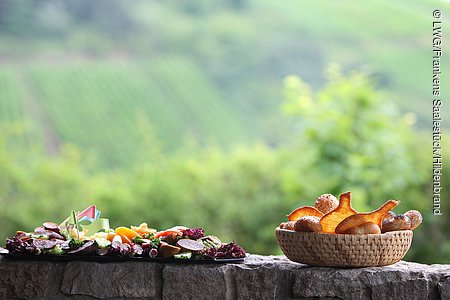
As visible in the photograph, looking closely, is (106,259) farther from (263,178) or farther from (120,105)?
(120,105)

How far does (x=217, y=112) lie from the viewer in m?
9.09

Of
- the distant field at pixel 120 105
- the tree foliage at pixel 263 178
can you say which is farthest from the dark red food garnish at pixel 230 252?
the distant field at pixel 120 105

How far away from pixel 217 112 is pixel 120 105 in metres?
1.17

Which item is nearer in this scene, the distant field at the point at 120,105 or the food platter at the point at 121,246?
the food platter at the point at 121,246

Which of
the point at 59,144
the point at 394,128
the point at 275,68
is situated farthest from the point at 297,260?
the point at 275,68

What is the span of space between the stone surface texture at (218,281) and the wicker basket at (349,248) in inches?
1.1

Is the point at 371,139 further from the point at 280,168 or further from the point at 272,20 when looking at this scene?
the point at 272,20

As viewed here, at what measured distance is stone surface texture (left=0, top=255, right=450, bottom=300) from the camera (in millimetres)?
2145

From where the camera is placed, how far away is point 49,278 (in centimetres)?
243

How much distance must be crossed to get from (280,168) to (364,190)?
998 mm

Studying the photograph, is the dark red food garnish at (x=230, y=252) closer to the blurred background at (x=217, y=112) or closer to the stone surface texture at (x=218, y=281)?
the stone surface texture at (x=218, y=281)

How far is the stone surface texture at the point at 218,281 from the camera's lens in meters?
2.14

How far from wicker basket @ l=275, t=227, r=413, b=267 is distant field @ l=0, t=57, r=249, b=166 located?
6070 millimetres

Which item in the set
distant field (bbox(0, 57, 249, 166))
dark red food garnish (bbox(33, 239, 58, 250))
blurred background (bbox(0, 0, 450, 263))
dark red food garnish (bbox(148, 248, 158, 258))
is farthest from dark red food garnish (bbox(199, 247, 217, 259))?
distant field (bbox(0, 57, 249, 166))
